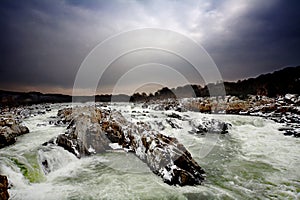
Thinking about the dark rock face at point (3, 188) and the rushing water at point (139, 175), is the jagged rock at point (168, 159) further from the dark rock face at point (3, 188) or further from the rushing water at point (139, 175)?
the dark rock face at point (3, 188)

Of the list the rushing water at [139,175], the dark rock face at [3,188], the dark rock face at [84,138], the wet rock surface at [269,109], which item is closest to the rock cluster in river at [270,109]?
the wet rock surface at [269,109]

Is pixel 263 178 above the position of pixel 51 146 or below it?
below

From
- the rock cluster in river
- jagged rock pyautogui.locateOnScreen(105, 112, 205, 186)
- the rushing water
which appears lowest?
the rushing water

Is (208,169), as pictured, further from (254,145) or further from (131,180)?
(254,145)

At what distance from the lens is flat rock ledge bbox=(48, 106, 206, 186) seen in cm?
643

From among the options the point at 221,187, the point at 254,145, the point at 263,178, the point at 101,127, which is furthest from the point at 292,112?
the point at 101,127

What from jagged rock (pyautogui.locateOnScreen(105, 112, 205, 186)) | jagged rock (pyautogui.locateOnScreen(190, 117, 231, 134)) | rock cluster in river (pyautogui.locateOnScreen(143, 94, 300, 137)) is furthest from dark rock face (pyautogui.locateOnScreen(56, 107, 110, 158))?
rock cluster in river (pyautogui.locateOnScreen(143, 94, 300, 137))

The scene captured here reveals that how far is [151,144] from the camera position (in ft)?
24.9

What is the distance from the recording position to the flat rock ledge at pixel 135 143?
6.43 meters

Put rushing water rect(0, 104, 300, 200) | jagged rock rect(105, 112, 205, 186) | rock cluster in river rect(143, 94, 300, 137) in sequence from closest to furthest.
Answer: rushing water rect(0, 104, 300, 200) < jagged rock rect(105, 112, 205, 186) < rock cluster in river rect(143, 94, 300, 137)

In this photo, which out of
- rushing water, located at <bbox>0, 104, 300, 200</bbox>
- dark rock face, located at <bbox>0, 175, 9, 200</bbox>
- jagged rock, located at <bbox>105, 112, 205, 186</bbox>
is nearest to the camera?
dark rock face, located at <bbox>0, 175, 9, 200</bbox>

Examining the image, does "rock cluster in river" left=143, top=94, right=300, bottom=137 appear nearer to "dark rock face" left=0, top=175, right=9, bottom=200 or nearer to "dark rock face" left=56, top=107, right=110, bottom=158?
"dark rock face" left=56, top=107, right=110, bottom=158

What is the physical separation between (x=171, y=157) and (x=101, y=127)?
500cm

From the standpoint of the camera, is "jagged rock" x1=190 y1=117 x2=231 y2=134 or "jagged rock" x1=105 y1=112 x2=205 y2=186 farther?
"jagged rock" x1=190 y1=117 x2=231 y2=134
